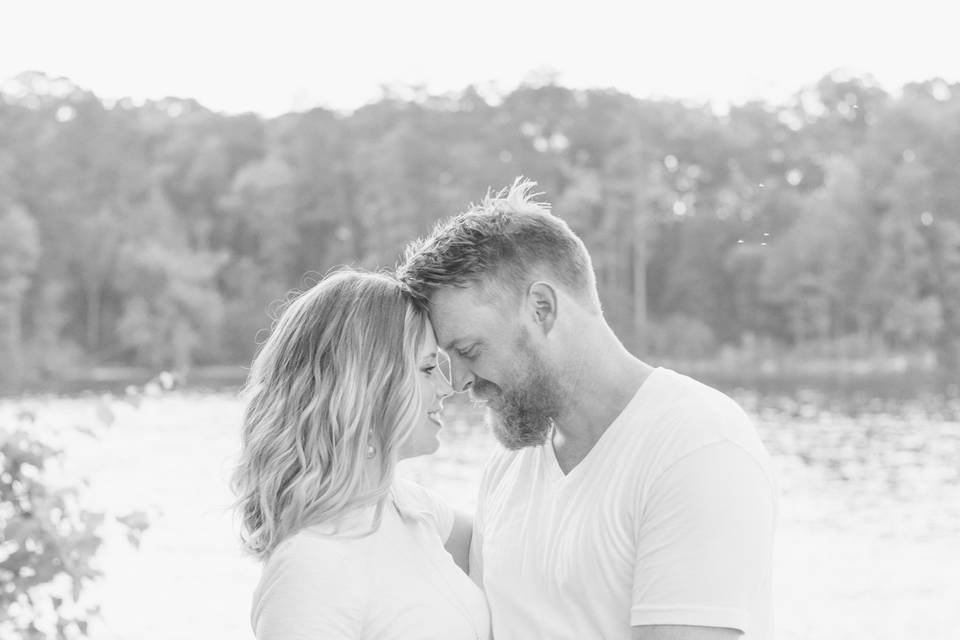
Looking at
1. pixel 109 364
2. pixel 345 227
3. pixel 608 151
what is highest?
pixel 608 151

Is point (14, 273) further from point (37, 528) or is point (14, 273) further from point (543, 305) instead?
point (543, 305)

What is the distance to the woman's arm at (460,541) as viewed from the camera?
2.57m

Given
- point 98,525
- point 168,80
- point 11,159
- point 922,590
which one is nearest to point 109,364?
point 11,159

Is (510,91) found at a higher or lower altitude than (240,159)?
higher

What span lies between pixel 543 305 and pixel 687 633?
65cm

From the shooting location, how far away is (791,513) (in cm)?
1653

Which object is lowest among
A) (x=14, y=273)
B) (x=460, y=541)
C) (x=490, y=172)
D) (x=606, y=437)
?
(x=14, y=273)

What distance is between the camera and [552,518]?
2.21 metres

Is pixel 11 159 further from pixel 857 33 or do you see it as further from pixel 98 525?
pixel 98 525

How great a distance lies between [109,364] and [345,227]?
42.0 feet

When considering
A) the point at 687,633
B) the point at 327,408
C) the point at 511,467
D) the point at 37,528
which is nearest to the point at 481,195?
the point at 37,528

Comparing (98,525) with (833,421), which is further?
(833,421)

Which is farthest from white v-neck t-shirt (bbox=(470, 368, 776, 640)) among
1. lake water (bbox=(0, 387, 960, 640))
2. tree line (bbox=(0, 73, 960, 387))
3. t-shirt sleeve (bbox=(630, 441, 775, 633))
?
tree line (bbox=(0, 73, 960, 387))

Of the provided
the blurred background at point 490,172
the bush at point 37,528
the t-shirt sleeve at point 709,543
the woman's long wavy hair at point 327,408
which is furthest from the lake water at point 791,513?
the blurred background at point 490,172
